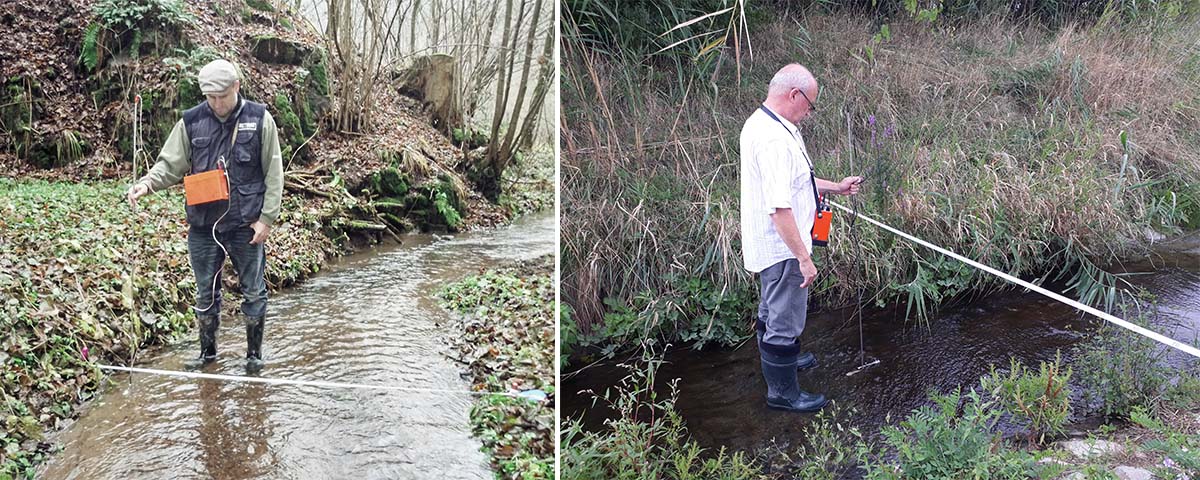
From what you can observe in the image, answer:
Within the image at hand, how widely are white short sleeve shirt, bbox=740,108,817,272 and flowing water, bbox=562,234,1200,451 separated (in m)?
0.59

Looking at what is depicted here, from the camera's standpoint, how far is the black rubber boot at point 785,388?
277 cm

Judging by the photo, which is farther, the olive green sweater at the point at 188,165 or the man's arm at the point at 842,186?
the man's arm at the point at 842,186

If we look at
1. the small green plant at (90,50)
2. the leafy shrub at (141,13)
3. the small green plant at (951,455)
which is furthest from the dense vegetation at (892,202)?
the small green plant at (90,50)

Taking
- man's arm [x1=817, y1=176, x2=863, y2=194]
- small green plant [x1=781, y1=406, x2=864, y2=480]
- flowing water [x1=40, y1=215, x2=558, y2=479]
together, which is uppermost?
man's arm [x1=817, y1=176, x2=863, y2=194]

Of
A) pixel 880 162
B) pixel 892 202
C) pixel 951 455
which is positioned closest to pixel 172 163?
pixel 951 455

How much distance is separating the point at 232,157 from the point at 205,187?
0.10 m

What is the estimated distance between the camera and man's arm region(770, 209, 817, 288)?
2506mm

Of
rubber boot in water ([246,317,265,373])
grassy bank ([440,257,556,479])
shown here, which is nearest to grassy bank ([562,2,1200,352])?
grassy bank ([440,257,556,479])

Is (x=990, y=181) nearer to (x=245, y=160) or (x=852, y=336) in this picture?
(x=852, y=336)

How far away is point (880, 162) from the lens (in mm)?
4027

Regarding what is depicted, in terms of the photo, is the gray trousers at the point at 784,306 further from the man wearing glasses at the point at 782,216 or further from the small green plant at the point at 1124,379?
the small green plant at the point at 1124,379

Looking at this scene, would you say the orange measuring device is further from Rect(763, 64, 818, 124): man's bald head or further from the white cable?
Rect(763, 64, 818, 124): man's bald head

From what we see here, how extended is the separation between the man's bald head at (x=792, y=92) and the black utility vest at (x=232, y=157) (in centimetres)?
165

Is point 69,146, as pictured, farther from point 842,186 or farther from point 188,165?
point 842,186
